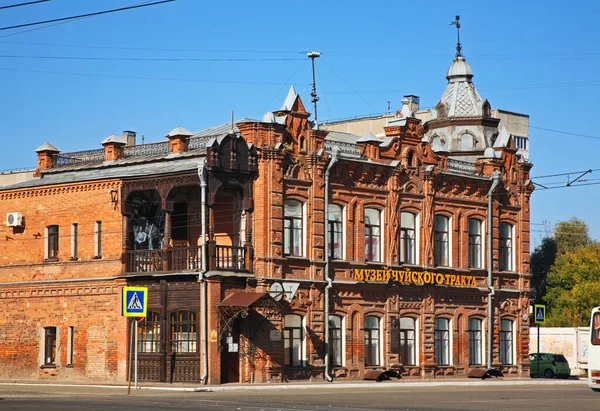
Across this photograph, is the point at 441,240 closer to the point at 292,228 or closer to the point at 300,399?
the point at 292,228

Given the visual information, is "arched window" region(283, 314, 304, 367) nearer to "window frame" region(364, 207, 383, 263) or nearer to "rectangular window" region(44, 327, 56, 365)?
"window frame" region(364, 207, 383, 263)

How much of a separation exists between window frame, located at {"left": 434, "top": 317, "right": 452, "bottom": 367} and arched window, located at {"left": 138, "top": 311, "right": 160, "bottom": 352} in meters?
12.7

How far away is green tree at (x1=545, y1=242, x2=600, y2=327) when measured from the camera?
7481 centimetres

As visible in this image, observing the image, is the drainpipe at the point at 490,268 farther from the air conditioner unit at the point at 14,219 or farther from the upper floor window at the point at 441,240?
the air conditioner unit at the point at 14,219

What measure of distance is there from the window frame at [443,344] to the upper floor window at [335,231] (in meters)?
6.29

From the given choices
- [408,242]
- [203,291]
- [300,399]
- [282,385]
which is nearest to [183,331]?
[203,291]

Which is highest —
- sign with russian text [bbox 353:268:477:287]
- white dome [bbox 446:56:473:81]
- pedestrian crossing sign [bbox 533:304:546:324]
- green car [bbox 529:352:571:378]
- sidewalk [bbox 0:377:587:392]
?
white dome [bbox 446:56:473:81]

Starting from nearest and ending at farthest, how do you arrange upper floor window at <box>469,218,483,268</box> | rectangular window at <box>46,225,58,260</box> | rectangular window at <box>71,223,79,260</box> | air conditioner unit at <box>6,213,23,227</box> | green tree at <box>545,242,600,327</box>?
rectangular window at <box>71,223,79,260</box> < rectangular window at <box>46,225,58,260</box> < air conditioner unit at <box>6,213,23,227</box> < upper floor window at <box>469,218,483,268</box> < green tree at <box>545,242,600,327</box>

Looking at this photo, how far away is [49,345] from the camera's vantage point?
4491cm

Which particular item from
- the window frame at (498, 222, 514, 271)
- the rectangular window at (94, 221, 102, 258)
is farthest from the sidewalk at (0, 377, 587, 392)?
the window frame at (498, 222, 514, 271)

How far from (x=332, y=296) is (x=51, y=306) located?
10.5m

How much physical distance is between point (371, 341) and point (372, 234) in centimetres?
414

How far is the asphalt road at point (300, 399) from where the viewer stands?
2658 cm

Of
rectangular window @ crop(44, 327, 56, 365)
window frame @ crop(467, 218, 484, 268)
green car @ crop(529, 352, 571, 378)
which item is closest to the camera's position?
rectangular window @ crop(44, 327, 56, 365)
